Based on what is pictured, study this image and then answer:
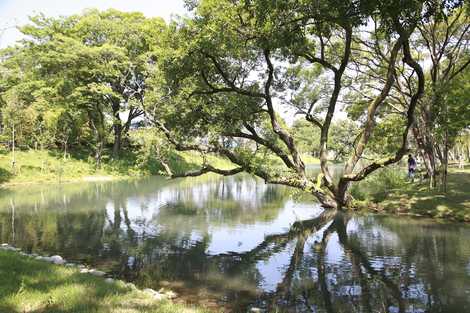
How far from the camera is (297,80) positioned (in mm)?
23672

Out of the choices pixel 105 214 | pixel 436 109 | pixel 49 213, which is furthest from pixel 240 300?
pixel 436 109

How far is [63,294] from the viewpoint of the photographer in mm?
7523

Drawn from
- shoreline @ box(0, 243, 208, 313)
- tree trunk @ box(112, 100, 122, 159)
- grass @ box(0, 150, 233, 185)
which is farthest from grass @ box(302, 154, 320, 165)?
shoreline @ box(0, 243, 208, 313)

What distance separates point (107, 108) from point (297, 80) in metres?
34.3

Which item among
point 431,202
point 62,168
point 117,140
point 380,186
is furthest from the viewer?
point 117,140

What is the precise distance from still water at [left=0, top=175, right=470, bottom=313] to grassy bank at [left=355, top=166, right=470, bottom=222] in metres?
1.51

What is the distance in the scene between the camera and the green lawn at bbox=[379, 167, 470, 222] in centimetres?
1992

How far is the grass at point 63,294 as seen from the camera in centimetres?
690

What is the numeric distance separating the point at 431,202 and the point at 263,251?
39.1 feet

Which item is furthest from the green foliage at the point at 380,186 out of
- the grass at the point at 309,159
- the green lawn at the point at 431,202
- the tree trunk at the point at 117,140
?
the grass at the point at 309,159

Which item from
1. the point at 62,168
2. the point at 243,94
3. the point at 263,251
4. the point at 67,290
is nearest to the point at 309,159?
the point at 62,168

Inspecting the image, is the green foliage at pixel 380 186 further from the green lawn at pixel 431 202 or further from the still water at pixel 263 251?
the still water at pixel 263 251

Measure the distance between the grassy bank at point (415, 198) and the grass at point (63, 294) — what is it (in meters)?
17.0

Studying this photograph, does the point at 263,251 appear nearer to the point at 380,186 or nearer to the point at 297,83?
the point at 297,83
